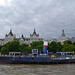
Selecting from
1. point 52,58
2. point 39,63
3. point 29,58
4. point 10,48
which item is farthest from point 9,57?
point 10,48

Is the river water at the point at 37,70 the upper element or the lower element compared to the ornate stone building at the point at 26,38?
lower

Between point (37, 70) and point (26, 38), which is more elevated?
point (26, 38)

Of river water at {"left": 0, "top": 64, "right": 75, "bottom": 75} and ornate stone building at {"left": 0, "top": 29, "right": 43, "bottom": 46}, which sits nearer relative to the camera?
river water at {"left": 0, "top": 64, "right": 75, "bottom": 75}

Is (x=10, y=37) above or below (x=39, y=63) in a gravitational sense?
above

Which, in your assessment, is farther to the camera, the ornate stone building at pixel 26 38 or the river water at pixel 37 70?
the ornate stone building at pixel 26 38

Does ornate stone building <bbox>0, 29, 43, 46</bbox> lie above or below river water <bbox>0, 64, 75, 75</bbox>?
above

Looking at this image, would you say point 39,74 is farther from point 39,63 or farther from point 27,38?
point 27,38

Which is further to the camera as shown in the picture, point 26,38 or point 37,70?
point 26,38

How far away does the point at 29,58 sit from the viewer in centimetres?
4159

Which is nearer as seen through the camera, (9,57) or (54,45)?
(9,57)

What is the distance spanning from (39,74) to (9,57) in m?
22.0

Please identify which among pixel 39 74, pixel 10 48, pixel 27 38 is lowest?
pixel 39 74

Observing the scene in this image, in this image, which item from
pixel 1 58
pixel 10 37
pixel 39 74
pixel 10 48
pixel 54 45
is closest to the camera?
pixel 39 74

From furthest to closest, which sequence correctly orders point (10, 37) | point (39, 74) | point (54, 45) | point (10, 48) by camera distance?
point (10, 37), point (54, 45), point (10, 48), point (39, 74)
